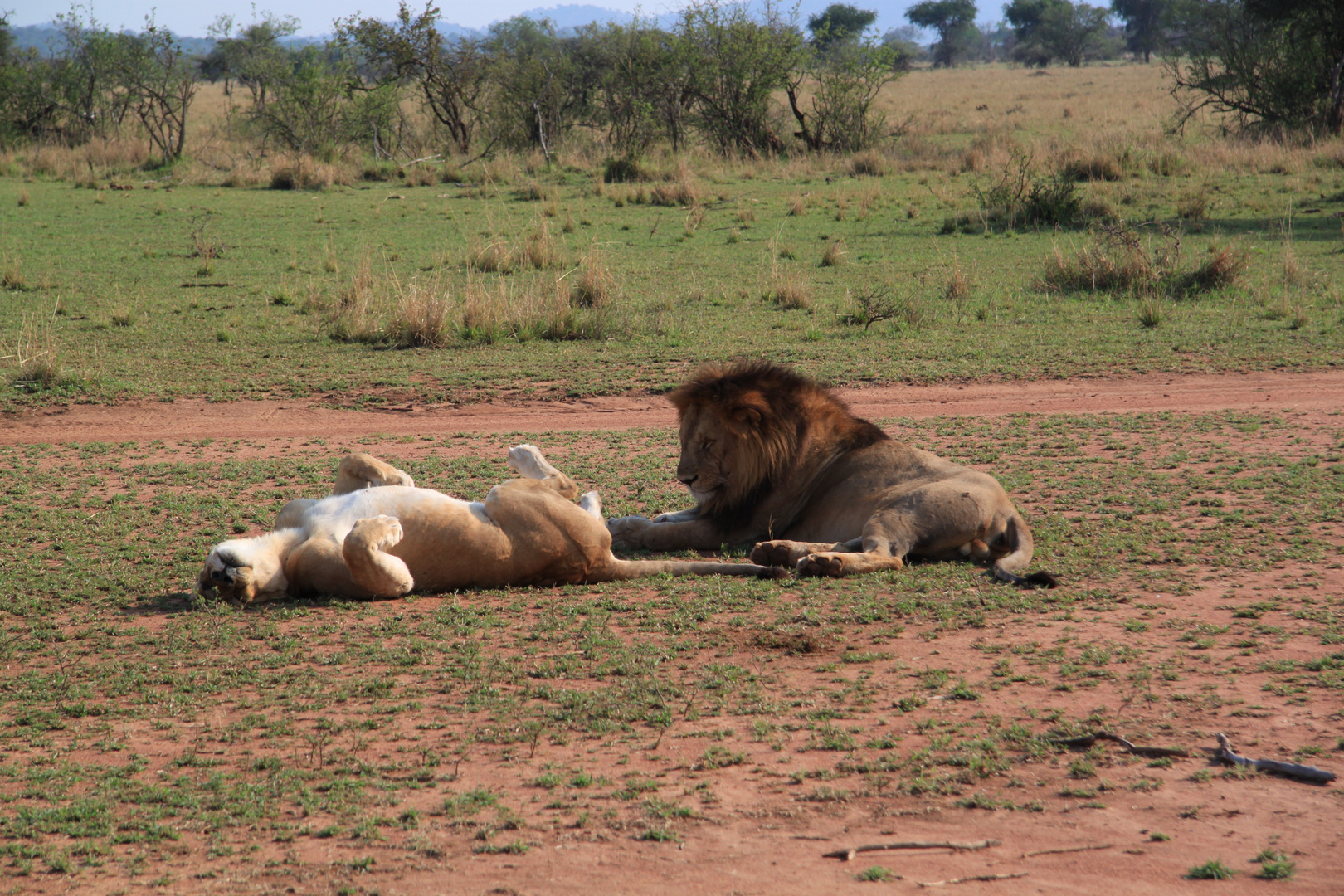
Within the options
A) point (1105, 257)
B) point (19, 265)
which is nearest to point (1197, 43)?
point (1105, 257)

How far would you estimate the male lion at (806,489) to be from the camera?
17.4 feet

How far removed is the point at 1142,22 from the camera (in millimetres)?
74688

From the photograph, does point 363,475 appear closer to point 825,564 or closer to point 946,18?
point 825,564

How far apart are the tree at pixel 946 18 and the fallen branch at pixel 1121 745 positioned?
84.7 meters

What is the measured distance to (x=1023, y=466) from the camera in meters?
7.08

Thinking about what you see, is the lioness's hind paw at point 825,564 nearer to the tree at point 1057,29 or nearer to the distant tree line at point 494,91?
the distant tree line at point 494,91

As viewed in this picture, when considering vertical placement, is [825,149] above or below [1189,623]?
above

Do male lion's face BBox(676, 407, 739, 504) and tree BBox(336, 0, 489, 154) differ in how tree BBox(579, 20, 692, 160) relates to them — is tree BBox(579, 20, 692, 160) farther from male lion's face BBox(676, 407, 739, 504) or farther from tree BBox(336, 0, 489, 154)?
male lion's face BBox(676, 407, 739, 504)

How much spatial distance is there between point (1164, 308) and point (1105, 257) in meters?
1.39

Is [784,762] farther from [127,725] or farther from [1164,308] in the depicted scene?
[1164,308]

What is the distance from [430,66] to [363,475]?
954 inches

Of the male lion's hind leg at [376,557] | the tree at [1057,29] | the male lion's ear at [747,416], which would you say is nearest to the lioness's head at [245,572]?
the male lion's hind leg at [376,557]

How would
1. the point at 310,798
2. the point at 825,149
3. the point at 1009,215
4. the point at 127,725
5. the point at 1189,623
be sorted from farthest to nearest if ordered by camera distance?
the point at 825,149 < the point at 1009,215 < the point at 1189,623 < the point at 127,725 < the point at 310,798

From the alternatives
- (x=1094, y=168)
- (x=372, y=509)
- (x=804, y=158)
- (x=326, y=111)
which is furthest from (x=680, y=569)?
(x=326, y=111)
